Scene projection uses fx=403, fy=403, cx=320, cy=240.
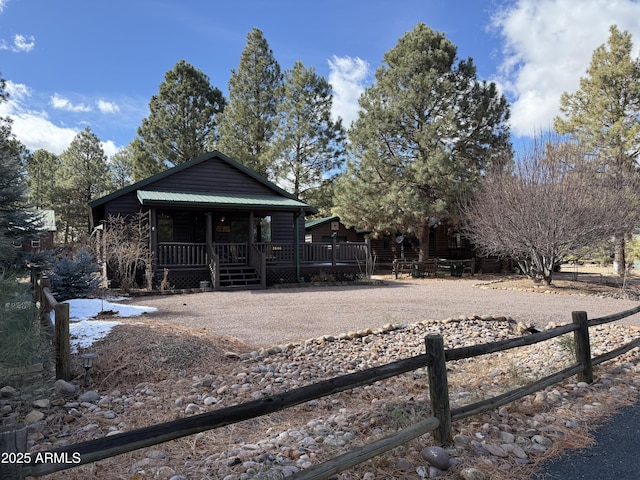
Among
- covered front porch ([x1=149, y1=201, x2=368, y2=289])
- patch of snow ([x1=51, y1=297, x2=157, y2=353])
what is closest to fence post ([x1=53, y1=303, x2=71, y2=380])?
patch of snow ([x1=51, y1=297, x2=157, y2=353])

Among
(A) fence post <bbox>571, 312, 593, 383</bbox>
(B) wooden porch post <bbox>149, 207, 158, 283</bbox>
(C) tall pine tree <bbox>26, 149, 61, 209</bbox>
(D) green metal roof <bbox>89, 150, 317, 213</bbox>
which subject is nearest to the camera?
(A) fence post <bbox>571, 312, 593, 383</bbox>

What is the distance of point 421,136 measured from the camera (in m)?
20.9

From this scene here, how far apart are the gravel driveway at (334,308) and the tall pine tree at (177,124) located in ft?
68.0

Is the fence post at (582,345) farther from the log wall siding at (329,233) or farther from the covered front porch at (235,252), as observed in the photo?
the log wall siding at (329,233)

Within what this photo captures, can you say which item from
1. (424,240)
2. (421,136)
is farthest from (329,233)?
(421,136)

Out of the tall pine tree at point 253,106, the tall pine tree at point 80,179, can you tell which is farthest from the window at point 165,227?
the tall pine tree at point 80,179

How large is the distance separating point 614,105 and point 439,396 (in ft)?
83.4

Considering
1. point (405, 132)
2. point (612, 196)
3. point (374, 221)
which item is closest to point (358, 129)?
point (405, 132)

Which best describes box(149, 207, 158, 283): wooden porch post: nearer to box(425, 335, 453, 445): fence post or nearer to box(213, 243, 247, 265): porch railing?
box(213, 243, 247, 265): porch railing

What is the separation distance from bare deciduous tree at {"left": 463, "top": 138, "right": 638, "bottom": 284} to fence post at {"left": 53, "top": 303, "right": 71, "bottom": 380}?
44.8ft

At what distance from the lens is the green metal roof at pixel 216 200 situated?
14.0 m

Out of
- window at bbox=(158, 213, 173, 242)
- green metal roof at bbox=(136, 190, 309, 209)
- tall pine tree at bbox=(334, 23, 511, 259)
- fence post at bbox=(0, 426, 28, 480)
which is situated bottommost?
fence post at bbox=(0, 426, 28, 480)

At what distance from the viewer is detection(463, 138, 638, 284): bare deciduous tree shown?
1327 cm

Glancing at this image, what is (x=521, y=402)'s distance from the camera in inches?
158
